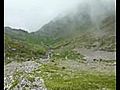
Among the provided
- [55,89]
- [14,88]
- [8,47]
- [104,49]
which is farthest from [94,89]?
[104,49]

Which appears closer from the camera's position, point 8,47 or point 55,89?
point 55,89
